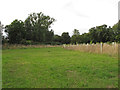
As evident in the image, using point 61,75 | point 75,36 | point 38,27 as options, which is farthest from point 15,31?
point 61,75

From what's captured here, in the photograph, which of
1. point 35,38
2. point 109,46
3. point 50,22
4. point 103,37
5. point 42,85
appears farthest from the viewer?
point 50,22

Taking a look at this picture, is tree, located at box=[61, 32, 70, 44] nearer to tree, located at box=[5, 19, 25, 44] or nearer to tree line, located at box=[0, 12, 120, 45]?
tree line, located at box=[0, 12, 120, 45]

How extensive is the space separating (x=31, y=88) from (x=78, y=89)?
3.02 ft

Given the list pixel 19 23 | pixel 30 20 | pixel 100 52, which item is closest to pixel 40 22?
pixel 30 20

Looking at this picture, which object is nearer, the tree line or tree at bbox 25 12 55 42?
the tree line

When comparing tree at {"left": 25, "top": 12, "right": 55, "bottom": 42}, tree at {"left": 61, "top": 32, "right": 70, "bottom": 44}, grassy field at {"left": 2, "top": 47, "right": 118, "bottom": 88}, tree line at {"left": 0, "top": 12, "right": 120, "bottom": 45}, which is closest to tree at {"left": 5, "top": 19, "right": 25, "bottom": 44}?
tree line at {"left": 0, "top": 12, "right": 120, "bottom": 45}

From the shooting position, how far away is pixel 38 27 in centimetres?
5056

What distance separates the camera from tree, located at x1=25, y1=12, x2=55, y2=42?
5059cm

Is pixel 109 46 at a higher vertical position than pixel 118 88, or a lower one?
higher

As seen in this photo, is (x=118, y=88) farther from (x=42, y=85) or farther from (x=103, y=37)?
(x=103, y=37)

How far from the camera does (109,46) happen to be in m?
10.4

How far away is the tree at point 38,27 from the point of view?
166 feet

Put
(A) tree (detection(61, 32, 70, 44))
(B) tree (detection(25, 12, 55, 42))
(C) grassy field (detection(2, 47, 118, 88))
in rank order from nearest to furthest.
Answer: (C) grassy field (detection(2, 47, 118, 88)) < (B) tree (detection(25, 12, 55, 42)) < (A) tree (detection(61, 32, 70, 44))

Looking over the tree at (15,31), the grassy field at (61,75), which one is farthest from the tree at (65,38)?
the grassy field at (61,75)
